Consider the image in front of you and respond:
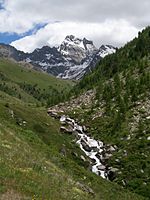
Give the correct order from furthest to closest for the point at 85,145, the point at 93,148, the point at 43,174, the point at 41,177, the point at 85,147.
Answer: the point at 85,145 → the point at 85,147 → the point at 93,148 → the point at 43,174 → the point at 41,177

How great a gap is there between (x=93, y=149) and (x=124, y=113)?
16009mm

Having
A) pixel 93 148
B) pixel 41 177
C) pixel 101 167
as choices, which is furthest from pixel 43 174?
pixel 93 148

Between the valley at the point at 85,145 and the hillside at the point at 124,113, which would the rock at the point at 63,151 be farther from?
the hillside at the point at 124,113

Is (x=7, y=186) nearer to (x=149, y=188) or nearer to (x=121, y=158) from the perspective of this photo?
(x=149, y=188)

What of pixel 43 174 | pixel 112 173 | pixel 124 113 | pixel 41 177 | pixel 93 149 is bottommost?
pixel 41 177

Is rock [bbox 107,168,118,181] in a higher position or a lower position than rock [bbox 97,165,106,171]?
lower

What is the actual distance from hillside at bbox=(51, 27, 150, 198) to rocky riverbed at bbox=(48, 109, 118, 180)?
3.01 ft

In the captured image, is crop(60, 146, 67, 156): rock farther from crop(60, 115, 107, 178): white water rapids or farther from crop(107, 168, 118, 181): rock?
crop(107, 168, 118, 181): rock

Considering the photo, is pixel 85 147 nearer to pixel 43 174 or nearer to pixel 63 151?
pixel 63 151

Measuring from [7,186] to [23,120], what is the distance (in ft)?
130

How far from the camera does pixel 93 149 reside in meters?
60.6

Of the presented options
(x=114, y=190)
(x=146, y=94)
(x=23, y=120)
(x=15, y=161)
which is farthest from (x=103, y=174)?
(x=146, y=94)

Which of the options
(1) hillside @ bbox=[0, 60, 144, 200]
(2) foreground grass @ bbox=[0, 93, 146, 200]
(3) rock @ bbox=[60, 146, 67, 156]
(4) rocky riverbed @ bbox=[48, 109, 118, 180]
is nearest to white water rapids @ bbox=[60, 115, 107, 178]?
(4) rocky riverbed @ bbox=[48, 109, 118, 180]

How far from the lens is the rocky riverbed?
50475 mm
